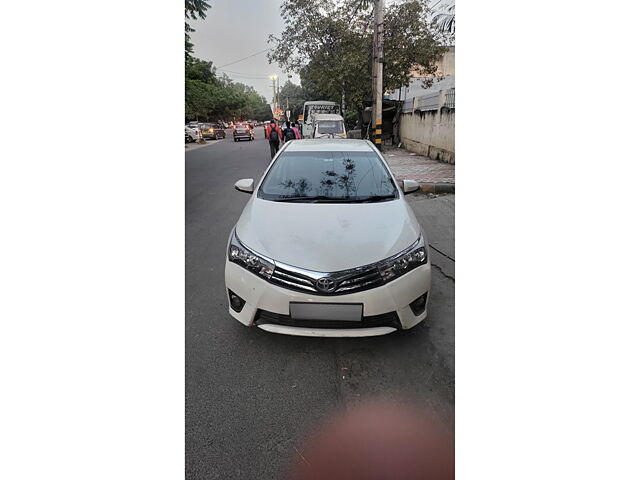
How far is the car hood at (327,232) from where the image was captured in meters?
2.16

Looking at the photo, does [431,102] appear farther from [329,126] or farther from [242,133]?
[242,133]

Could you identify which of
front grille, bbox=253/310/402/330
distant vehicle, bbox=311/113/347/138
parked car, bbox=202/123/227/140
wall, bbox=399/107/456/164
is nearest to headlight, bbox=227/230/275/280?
front grille, bbox=253/310/402/330

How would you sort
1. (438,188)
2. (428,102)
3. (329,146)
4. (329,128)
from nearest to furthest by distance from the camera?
(329,146) → (438,188) → (428,102) → (329,128)

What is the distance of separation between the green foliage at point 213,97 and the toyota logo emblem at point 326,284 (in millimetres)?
8986

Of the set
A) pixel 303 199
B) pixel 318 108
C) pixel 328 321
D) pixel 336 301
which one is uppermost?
pixel 318 108

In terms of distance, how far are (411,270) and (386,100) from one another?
16830mm

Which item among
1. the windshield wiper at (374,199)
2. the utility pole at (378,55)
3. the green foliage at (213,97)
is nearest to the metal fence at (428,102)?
the utility pole at (378,55)

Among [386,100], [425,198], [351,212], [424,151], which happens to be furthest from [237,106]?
[351,212]

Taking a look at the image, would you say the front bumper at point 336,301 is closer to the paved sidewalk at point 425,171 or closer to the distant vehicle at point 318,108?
the paved sidewalk at point 425,171

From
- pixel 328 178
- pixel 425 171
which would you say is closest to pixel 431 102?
A: pixel 425 171

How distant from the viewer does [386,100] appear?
17281 millimetres

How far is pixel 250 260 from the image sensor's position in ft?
7.34

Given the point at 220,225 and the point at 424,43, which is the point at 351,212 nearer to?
the point at 220,225

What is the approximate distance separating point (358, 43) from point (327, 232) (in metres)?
15.1
